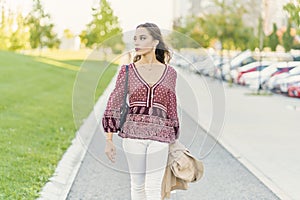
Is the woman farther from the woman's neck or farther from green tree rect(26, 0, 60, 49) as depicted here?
green tree rect(26, 0, 60, 49)

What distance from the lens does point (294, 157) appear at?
29.7ft

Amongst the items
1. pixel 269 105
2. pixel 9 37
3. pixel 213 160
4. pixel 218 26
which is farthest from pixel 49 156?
pixel 9 37

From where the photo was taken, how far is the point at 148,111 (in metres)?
3.87

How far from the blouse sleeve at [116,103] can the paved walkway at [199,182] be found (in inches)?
10.7

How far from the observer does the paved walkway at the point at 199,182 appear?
4.50 metres

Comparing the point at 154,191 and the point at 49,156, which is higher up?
the point at 154,191

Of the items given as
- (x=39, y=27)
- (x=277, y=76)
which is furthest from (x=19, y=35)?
(x=277, y=76)

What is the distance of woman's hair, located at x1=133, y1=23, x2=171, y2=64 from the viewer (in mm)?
3972

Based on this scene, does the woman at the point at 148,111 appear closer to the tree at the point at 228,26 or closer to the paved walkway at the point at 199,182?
the paved walkway at the point at 199,182

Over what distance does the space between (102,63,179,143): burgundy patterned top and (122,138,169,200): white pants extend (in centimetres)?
5

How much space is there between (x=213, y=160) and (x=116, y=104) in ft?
16.5

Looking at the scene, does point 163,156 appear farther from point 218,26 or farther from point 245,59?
point 218,26

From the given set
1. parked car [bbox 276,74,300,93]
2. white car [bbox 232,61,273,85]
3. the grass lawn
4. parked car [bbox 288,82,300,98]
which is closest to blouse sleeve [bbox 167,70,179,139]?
the grass lawn

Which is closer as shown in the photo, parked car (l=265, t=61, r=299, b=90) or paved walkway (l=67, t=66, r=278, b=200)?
paved walkway (l=67, t=66, r=278, b=200)
